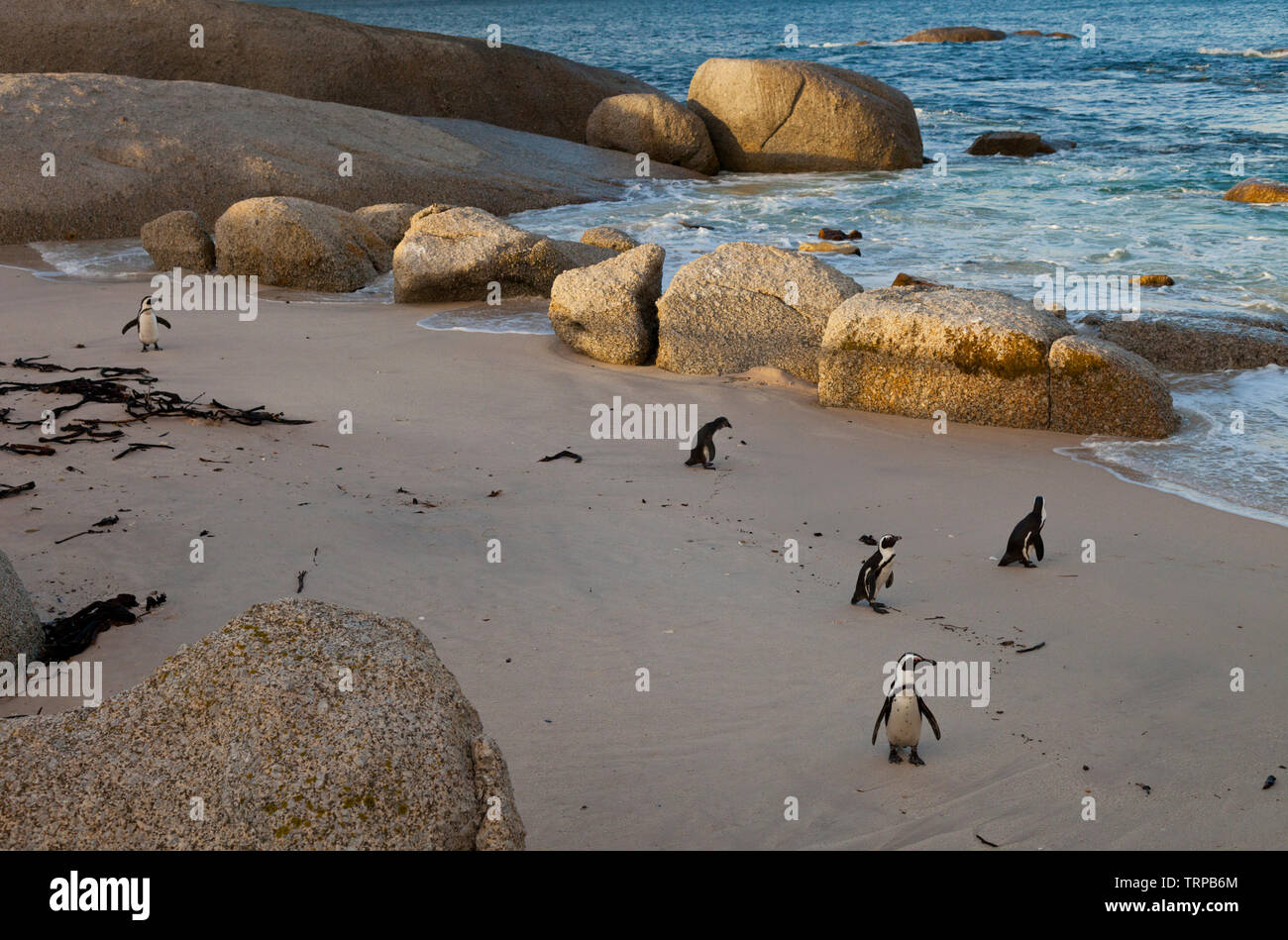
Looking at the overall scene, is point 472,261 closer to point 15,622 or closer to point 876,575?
point 876,575

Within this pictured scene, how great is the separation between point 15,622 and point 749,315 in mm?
6653

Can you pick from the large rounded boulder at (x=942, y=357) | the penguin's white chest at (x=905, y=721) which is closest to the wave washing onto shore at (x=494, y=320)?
the large rounded boulder at (x=942, y=357)

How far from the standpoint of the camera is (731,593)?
5234 mm

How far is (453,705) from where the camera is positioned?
270 cm

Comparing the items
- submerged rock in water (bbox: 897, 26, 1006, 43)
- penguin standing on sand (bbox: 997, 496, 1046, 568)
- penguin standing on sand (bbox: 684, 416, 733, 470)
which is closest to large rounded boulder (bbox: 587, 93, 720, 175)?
penguin standing on sand (bbox: 684, 416, 733, 470)

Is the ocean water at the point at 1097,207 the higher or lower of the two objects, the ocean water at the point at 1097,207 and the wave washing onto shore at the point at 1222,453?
the higher

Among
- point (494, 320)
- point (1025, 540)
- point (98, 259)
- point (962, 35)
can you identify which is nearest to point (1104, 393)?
point (1025, 540)

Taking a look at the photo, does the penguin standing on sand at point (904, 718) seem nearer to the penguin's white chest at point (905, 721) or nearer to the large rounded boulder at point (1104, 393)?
the penguin's white chest at point (905, 721)

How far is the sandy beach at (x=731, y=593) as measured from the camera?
147 inches

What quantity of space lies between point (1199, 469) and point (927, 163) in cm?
1636

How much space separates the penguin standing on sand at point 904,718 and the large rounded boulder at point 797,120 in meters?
18.8

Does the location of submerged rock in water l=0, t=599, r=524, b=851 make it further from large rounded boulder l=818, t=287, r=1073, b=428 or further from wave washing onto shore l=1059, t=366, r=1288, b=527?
large rounded boulder l=818, t=287, r=1073, b=428

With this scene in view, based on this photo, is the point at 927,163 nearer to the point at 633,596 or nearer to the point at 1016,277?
the point at 1016,277
